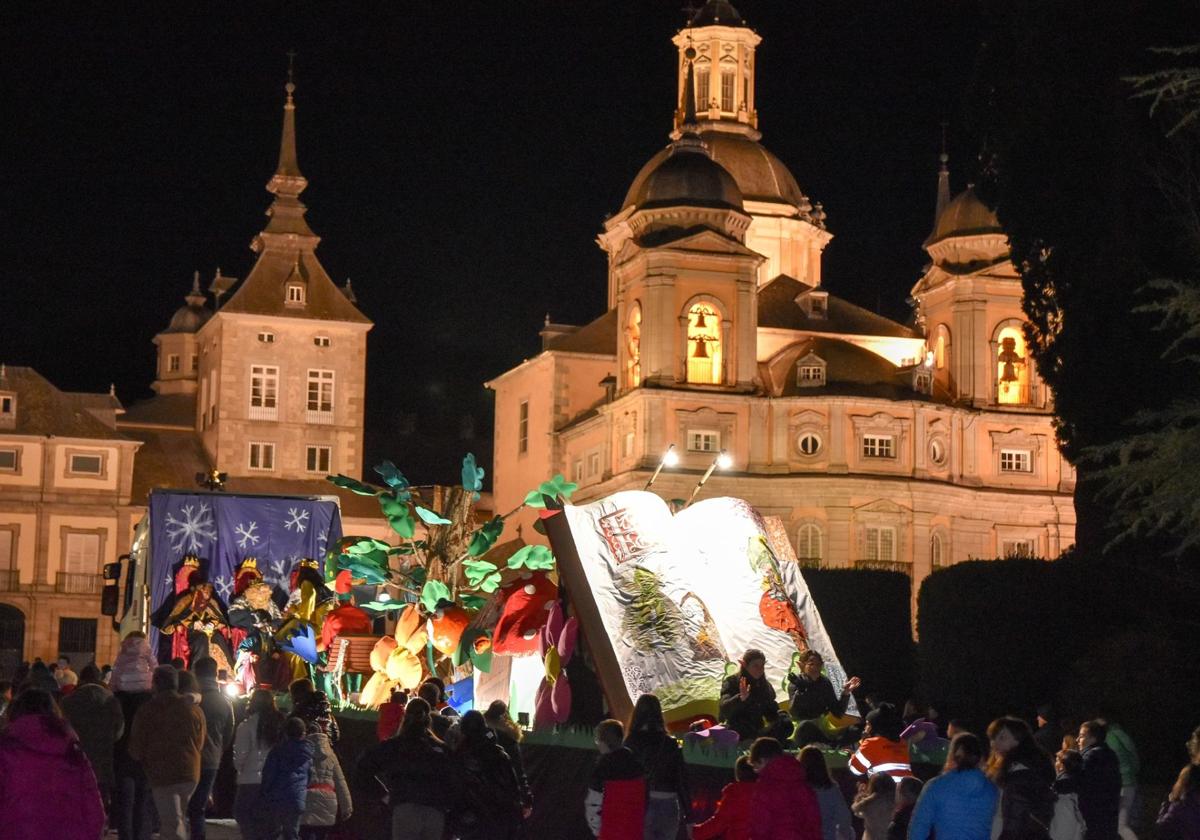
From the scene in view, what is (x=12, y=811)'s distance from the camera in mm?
11617

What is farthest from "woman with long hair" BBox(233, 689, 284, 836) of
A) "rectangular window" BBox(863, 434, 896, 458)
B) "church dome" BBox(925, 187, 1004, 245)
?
"church dome" BBox(925, 187, 1004, 245)

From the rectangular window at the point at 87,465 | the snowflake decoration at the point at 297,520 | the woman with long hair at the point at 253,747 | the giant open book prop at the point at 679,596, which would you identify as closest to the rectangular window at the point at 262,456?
the rectangular window at the point at 87,465

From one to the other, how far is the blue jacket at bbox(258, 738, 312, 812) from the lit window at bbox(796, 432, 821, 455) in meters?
49.2

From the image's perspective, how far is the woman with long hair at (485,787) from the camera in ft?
45.5

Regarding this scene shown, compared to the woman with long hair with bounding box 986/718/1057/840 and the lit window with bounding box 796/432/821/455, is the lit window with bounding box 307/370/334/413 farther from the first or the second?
the woman with long hair with bounding box 986/718/1057/840

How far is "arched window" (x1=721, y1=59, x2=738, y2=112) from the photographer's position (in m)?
76.8

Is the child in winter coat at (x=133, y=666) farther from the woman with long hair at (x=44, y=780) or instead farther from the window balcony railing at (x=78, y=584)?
the window balcony railing at (x=78, y=584)

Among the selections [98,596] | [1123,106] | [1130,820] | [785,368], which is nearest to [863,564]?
[785,368]

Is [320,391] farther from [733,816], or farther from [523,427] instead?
[733,816]

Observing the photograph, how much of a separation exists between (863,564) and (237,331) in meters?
30.2

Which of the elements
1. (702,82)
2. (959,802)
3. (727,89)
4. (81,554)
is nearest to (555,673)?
(959,802)

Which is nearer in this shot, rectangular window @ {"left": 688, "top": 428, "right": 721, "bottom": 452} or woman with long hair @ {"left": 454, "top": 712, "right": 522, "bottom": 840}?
woman with long hair @ {"left": 454, "top": 712, "right": 522, "bottom": 840}

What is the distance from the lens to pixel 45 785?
11.7 metres

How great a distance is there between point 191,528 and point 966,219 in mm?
38598
